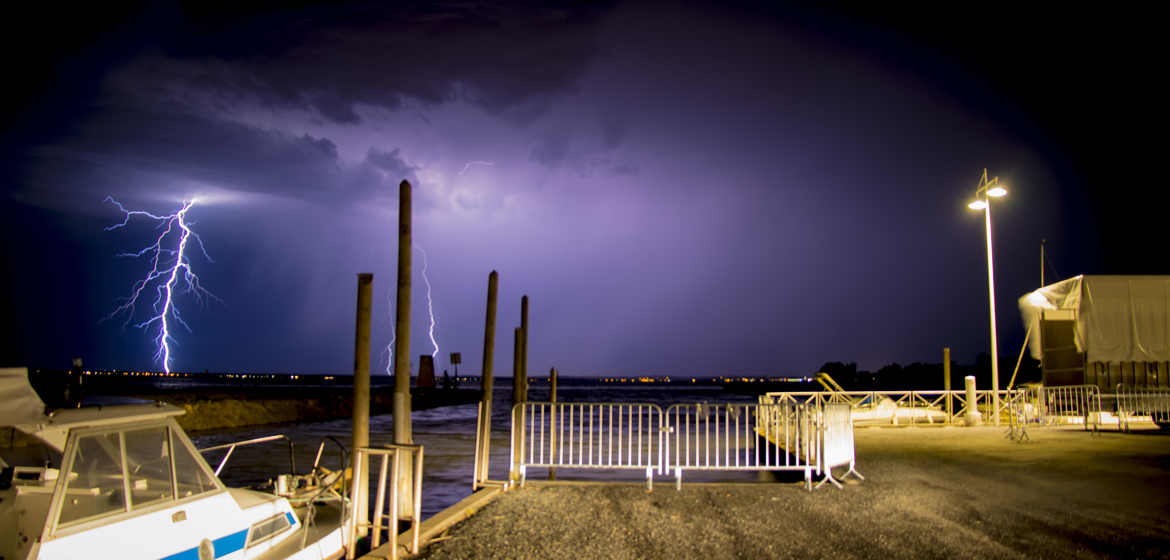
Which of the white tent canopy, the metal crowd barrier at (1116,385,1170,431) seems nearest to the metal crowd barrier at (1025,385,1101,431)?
the metal crowd barrier at (1116,385,1170,431)

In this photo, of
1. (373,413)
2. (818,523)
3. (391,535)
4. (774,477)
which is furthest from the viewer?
(373,413)

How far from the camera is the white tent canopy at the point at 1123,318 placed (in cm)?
2481

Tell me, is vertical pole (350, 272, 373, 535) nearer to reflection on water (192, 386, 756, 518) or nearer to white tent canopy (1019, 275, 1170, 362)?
reflection on water (192, 386, 756, 518)

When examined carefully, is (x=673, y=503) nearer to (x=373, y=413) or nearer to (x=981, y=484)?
(x=981, y=484)

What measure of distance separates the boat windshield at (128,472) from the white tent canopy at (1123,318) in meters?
28.1

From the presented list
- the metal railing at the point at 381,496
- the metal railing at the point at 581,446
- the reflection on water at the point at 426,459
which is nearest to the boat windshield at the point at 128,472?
the metal railing at the point at 381,496

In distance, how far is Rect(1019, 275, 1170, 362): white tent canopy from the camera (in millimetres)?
24812

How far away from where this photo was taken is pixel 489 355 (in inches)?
441

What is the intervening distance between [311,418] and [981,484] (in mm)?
38292

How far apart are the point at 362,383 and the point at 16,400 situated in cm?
331

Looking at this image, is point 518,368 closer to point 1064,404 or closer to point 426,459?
point 426,459

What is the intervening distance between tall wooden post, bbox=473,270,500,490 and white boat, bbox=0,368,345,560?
3670 mm

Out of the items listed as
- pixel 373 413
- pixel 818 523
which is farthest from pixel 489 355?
pixel 373 413

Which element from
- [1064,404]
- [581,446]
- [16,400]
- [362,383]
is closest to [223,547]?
[362,383]
